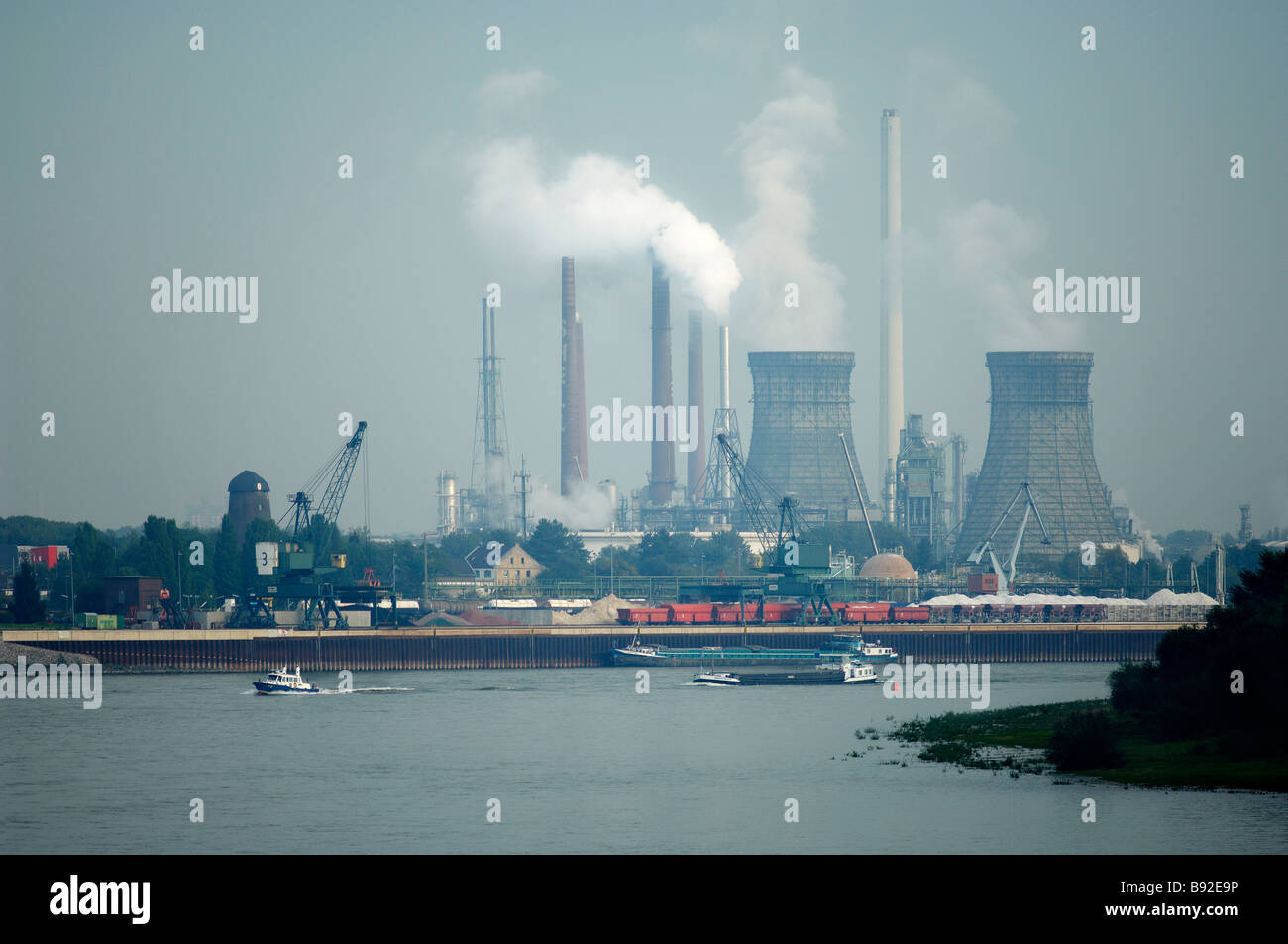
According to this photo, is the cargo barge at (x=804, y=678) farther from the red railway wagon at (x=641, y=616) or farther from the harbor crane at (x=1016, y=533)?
the harbor crane at (x=1016, y=533)

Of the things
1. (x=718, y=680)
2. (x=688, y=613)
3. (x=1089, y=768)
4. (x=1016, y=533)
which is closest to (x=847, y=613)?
(x=688, y=613)

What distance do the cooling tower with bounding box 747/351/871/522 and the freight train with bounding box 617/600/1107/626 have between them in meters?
58.9

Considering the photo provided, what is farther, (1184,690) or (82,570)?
(82,570)

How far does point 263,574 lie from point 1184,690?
74.3 meters

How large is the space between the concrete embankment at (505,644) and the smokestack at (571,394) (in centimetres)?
6413

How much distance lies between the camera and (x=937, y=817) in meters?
44.0

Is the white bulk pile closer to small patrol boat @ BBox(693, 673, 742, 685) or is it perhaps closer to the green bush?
small patrol boat @ BBox(693, 673, 742, 685)

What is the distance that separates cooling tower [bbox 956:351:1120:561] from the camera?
183 meters

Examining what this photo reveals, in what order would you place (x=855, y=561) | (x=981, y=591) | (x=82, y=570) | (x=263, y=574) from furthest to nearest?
(x=855, y=561) → (x=981, y=591) → (x=82, y=570) → (x=263, y=574)

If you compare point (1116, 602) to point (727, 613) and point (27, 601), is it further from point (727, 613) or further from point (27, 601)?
point (27, 601)
